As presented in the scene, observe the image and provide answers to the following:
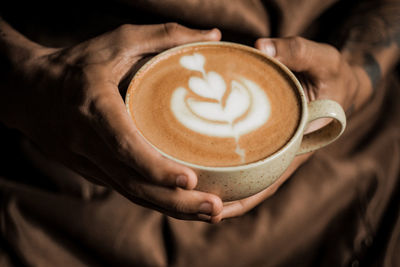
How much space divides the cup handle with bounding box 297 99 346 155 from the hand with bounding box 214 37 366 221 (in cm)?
18

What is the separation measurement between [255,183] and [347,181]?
48 cm

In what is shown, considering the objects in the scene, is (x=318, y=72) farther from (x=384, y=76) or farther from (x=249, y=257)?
(x=249, y=257)

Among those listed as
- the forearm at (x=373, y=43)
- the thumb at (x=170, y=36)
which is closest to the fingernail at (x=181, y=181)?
the thumb at (x=170, y=36)

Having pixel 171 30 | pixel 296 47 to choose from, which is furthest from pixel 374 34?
pixel 171 30

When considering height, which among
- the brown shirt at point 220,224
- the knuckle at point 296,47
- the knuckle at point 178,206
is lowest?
the brown shirt at point 220,224

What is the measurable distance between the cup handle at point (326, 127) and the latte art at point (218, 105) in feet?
0.29

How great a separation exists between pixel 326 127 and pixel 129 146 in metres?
0.40

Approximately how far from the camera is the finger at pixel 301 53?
3.05ft

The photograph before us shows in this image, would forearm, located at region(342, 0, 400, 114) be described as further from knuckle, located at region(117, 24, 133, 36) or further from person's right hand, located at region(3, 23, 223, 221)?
knuckle, located at region(117, 24, 133, 36)

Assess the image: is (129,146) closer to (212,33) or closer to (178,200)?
(178,200)

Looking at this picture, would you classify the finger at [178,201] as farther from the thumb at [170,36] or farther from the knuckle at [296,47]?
the knuckle at [296,47]

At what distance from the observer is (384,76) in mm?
1260

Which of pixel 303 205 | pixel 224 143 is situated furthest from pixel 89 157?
pixel 303 205

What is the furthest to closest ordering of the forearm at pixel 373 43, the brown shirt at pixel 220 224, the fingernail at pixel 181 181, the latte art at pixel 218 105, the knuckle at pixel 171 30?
the forearm at pixel 373 43, the brown shirt at pixel 220 224, the knuckle at pixel 171 30, the latte art at pixel 218 105, the fingernail at pixel 181 181
